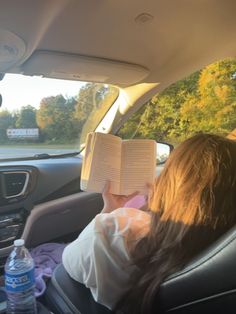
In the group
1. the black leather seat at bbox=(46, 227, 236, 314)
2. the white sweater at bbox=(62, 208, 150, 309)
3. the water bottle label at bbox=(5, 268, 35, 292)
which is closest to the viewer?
the black leather seat at bbox=(46, 227, 236, 314)

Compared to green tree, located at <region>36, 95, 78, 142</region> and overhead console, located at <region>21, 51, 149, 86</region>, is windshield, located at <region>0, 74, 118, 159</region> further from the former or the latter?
overhead console, located at <region>21, 51, 149, 86</region>

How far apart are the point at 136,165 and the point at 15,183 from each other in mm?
1149

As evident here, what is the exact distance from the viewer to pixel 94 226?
126 cm

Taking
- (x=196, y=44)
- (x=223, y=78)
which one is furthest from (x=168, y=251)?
(x=223, y=78)

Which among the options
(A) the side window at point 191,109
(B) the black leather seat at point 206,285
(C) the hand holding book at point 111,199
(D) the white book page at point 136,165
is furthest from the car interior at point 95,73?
(D) the white book page at point 136,165

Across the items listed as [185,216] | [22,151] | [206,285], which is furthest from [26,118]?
[206,285]

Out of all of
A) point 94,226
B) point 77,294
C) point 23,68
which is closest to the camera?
point 94,226

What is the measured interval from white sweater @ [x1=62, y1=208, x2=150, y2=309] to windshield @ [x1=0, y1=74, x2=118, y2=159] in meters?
1.52

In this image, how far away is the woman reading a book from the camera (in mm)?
1148

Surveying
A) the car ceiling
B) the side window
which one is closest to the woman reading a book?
the car ceiling

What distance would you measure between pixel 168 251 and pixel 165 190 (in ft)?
0.64

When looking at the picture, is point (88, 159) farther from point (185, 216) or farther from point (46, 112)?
point (46, 112)

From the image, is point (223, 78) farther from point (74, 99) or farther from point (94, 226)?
point (94, 226)

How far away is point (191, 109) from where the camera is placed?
401cm
